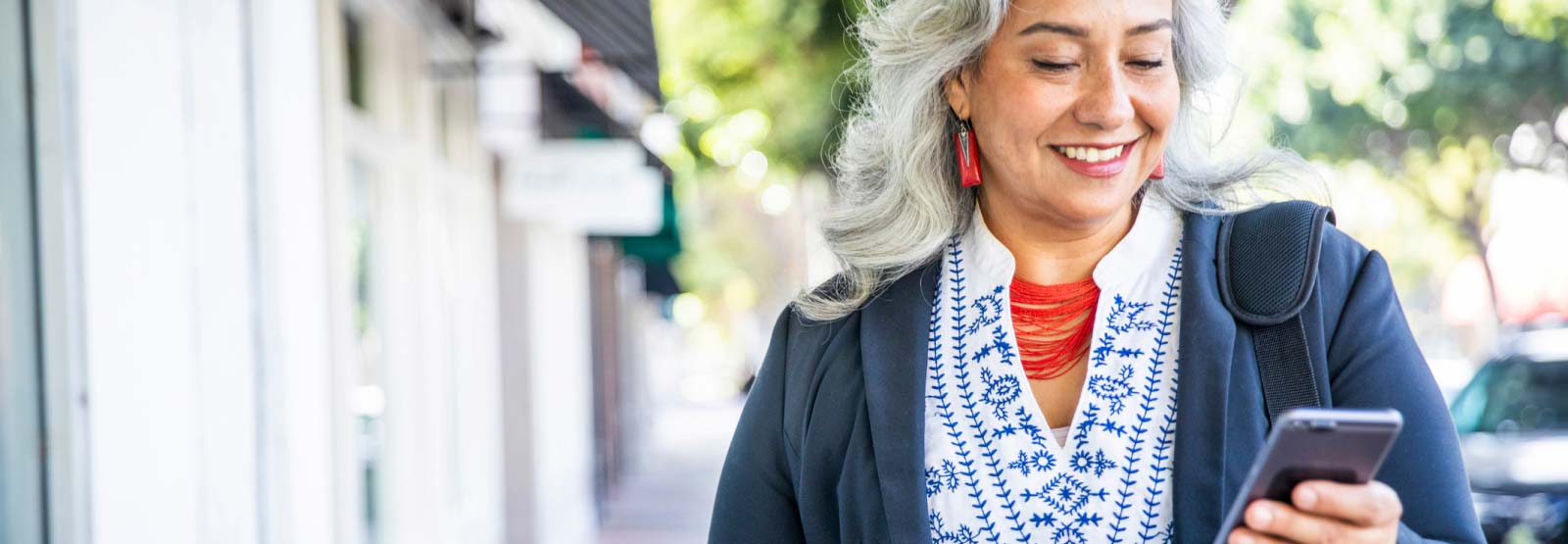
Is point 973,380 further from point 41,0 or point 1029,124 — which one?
point 41,0

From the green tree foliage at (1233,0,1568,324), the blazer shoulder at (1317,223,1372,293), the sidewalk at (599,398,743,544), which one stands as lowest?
the sidewalk at (599,398,743,544)

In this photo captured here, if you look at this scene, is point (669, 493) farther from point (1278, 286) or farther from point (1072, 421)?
point (1278, 286)

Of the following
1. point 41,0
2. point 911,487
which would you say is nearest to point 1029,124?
point 911,487

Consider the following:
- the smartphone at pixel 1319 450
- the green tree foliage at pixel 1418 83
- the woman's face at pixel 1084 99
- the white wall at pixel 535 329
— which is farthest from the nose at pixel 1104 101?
the green tree foliage at pixel 1418 83

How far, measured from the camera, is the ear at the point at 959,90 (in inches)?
75.6

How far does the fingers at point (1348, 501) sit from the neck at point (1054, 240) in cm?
53

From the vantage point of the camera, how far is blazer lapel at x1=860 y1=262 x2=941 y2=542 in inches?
68.7

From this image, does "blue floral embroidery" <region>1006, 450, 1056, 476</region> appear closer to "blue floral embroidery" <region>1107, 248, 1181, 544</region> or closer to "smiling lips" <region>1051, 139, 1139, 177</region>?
"blue floral embroidery" <region>1107, 248, 1181, 544</region>

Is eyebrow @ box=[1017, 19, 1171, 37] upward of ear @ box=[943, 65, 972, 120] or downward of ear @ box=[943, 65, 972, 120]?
upward

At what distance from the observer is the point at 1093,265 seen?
187 cm

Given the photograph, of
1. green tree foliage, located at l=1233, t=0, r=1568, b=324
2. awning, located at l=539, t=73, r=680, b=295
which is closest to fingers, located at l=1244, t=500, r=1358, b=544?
awning, located at l=539, t=73, r=680, b=295

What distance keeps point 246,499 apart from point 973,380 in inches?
97.6

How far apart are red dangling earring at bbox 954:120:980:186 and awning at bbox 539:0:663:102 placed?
295cm

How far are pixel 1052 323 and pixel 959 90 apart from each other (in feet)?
1.11
